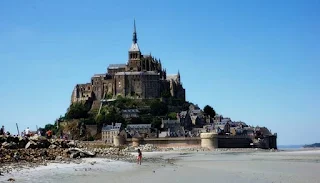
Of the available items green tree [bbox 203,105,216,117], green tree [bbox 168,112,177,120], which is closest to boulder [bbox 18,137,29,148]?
green tree [bbox 168,112,177,120]

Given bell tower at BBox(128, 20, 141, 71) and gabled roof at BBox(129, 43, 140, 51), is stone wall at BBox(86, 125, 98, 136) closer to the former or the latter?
bell tower at BBox(128, 20, 141, 71)

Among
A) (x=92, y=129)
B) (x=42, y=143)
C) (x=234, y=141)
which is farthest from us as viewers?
(x=92, y=129)

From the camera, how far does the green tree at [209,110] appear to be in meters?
125

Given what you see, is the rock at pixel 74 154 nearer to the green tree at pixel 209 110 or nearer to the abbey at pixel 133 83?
the abbey at pixel 133 83

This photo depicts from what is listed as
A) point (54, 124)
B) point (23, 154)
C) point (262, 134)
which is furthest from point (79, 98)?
point (23, 154)

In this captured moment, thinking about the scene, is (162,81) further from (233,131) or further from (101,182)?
(101,182)

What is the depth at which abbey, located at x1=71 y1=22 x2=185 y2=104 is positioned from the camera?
12338 cm

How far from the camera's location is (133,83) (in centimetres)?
12425

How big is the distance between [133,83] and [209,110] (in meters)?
19.8

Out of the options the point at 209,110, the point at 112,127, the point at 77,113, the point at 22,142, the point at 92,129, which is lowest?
the point at 22,142

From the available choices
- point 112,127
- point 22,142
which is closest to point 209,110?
point 112,127

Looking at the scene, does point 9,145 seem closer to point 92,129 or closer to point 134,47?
point 92,129

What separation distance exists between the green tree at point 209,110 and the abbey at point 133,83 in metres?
6.48

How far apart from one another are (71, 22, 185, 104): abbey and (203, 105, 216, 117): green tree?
6.48 metres
